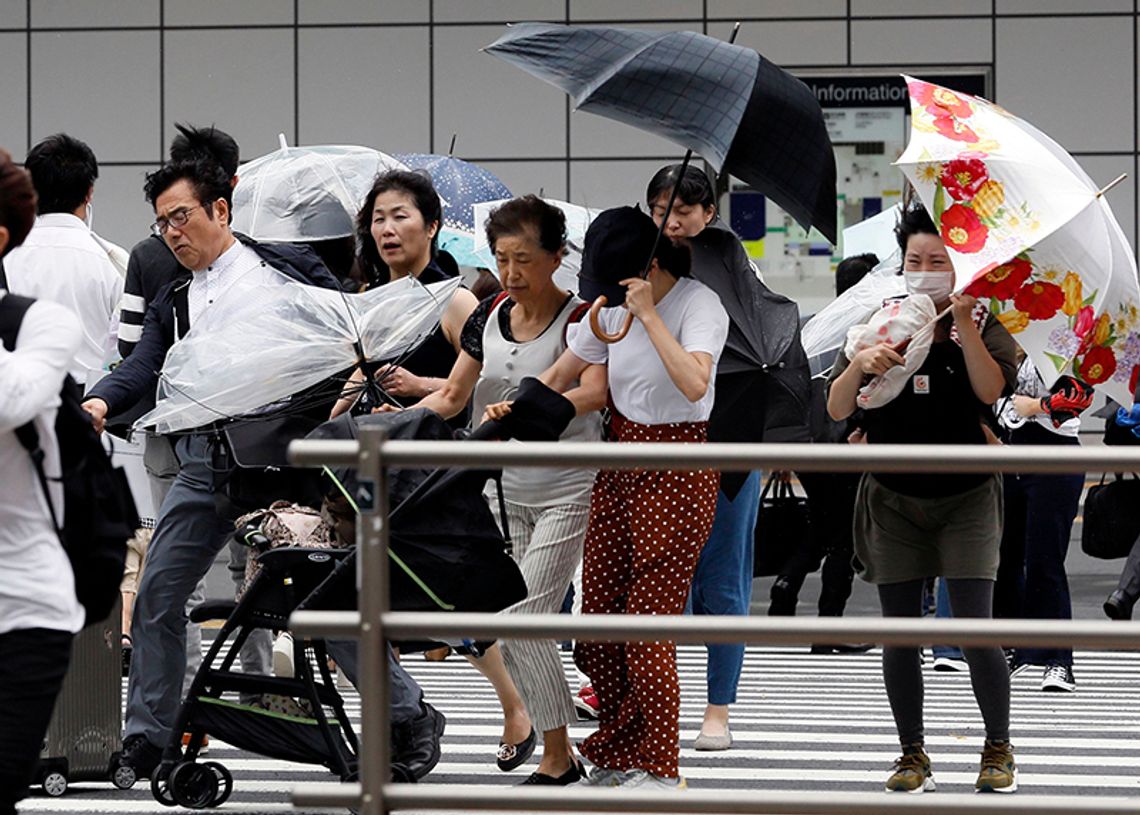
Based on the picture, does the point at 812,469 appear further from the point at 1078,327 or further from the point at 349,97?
the point at 349,97

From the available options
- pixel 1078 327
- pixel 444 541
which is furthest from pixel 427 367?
pixel 1078 327

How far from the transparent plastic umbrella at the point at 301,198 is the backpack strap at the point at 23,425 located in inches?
185

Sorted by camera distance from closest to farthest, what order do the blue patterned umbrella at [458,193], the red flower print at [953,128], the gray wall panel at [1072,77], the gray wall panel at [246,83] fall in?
1. the red flower print at [953,128]
2. the blue patterned umbrella at [458,193]
3. the gray wall panel at [1072,77]
4. the gray wall panel at [246,83]

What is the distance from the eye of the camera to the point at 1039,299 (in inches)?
246

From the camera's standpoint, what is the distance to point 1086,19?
20.8m

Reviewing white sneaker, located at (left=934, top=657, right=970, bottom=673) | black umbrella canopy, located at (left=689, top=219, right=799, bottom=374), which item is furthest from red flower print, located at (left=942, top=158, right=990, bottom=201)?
white sneaker, located at (left=934, top=657, right=970, bottom=673)

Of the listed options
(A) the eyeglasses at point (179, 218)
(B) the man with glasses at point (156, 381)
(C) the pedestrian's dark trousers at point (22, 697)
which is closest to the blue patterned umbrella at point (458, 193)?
(B) the man with glasses at point (156, 381)

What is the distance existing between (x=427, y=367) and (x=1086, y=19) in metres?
14.9

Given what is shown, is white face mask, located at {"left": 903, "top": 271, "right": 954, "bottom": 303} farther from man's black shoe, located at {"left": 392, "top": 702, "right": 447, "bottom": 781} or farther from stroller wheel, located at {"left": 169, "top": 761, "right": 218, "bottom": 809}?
stroller wheel, located at {"left": 169, "top": 761, "right": 218, "bottom": 809}

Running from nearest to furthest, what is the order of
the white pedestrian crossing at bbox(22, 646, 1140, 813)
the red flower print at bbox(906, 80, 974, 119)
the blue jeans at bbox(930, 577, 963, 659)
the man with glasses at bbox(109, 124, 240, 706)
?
the red flower print at bbox(906, 80, 974, 119) → the white pedestrian crossing at bbox(22, 646, 1140, 813) → the man with glasses at bbox(109, 124, 240, 706) → the blue jeans at bbox(930, 577, 963, 659)

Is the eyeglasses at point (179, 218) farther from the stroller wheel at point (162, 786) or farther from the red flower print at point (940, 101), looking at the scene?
the red flower print at point (940, 101)

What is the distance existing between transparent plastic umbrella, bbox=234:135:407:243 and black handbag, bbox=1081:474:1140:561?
3805mm

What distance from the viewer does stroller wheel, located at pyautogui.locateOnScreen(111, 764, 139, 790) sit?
270 inches

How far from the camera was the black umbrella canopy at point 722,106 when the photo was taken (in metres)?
6.24
